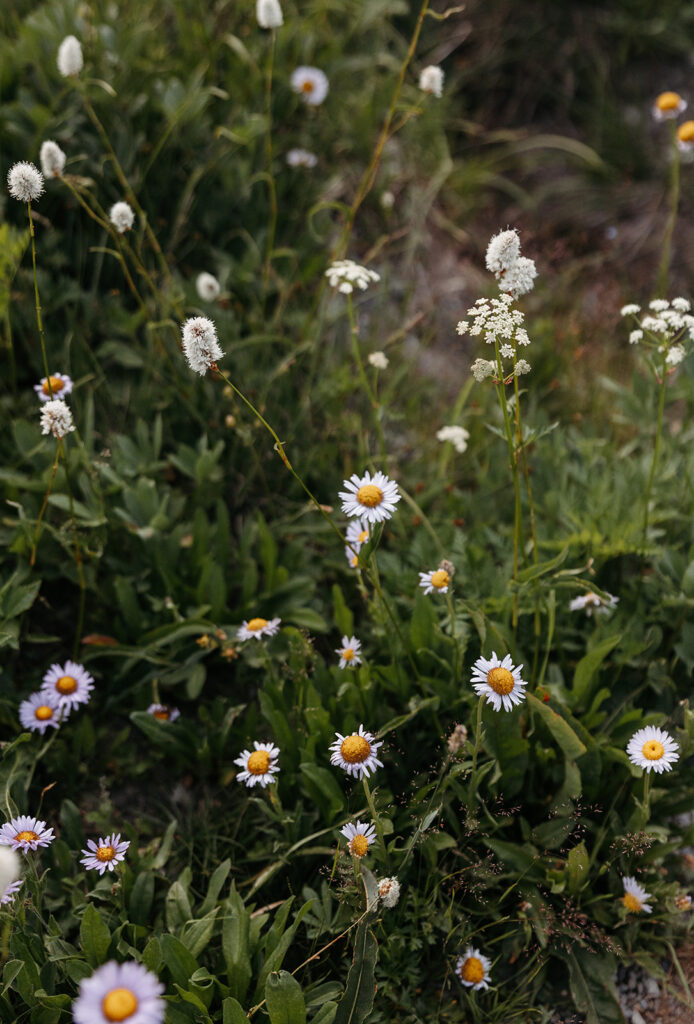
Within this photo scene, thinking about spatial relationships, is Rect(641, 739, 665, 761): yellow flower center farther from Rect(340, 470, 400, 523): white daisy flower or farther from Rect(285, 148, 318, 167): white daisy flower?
Rect(285, 148, 318, 167): white daisy flower

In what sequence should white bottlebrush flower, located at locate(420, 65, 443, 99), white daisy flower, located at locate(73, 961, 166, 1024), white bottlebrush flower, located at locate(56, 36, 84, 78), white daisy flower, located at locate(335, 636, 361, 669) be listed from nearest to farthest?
white daisy flower, located at locate(73, 961, 166, 1024) < white daisy flower, located at locate(335, 636, 361, 669) < white bottlebrush flower, located at locate(56, 36, 84, 78) < white bottlebrush flower, located at locate(420, 65, 443, 99)

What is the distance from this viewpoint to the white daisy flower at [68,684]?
1924 mm

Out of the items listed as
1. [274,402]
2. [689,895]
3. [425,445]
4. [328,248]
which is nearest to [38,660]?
[274,402]

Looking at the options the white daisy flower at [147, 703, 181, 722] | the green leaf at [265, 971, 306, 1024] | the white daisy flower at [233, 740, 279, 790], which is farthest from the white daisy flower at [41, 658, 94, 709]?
the green leaf at [265, 971, 306, 1024]

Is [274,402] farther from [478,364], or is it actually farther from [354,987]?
[354,987]

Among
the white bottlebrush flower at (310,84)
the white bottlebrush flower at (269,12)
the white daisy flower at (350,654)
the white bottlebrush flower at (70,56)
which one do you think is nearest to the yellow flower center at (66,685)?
the white daisy flower at (350,654)

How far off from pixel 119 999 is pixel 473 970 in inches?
34.5

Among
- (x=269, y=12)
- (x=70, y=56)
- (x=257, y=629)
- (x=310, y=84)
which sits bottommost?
(x=257, y=629)

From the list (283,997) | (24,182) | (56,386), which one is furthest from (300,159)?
(283,997)

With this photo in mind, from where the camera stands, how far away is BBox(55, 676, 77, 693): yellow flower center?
1.93 m

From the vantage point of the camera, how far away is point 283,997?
1390 mm

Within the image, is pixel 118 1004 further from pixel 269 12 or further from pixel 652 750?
pixel 269 12

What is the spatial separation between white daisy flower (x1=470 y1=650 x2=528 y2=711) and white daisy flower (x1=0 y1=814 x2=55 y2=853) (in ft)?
2.79

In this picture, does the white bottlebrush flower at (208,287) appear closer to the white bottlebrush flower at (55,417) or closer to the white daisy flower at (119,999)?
the white bottlebrush flower at (55,417)
